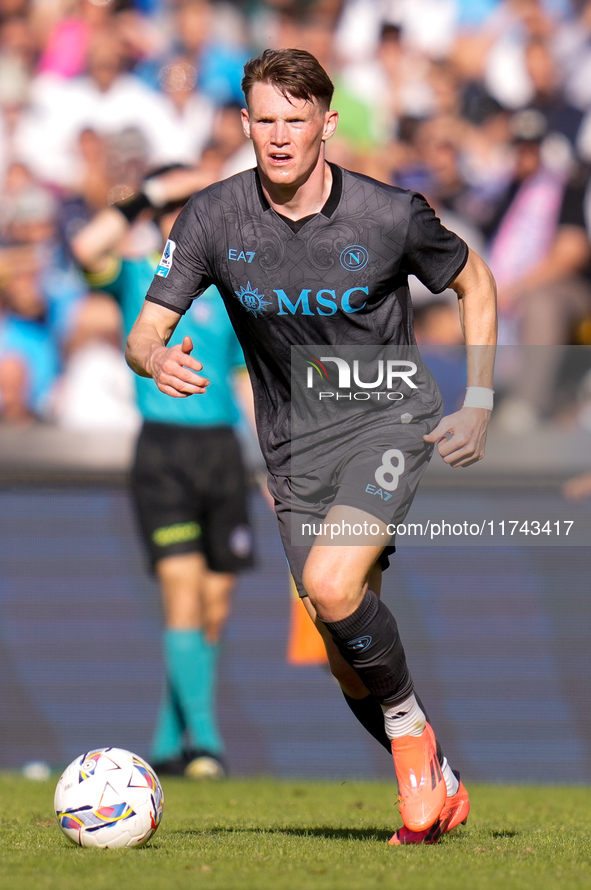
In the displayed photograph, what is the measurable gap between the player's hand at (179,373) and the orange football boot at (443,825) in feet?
5.05

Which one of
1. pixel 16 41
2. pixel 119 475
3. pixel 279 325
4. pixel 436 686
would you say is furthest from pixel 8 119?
pixel 279 325

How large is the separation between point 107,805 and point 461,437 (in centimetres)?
154

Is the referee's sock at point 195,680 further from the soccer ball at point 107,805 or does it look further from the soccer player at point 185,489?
the soccer ball at point 107,805

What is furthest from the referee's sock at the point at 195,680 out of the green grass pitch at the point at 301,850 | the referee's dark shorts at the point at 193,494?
the green grass pitch at the point at 301,850

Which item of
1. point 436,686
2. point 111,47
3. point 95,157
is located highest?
point 111,47

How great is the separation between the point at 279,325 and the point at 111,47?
8230 millimetres

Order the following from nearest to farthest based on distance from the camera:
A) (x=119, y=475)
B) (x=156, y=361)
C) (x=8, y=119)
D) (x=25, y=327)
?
(x=156, y=361) → (x=119, y=475) → (x=25, y=327) → (x=8, y=119)

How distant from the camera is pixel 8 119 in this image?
11125mm

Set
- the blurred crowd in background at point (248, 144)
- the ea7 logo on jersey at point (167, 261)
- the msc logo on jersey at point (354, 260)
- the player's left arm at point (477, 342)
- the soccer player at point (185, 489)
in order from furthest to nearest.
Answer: the blurred crowd in background at point (248, 144) < the soccer player at point (185, 489) < the ea7 logo on jersey at point (167, 261) < the msc logo on jersey at point (354, 260) < the player's left arm at point (477, 342)

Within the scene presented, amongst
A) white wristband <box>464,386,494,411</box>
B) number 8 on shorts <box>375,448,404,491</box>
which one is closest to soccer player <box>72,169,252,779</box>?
number 8 on shorts <box>375,448,404,491</box>

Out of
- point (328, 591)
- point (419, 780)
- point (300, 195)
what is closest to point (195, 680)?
point (419, 780)

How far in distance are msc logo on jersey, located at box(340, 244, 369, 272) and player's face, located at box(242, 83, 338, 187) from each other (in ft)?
0.92

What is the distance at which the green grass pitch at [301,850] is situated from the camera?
115 inches

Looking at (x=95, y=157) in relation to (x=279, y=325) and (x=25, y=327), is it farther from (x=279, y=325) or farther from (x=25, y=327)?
(x=279, y=325)
